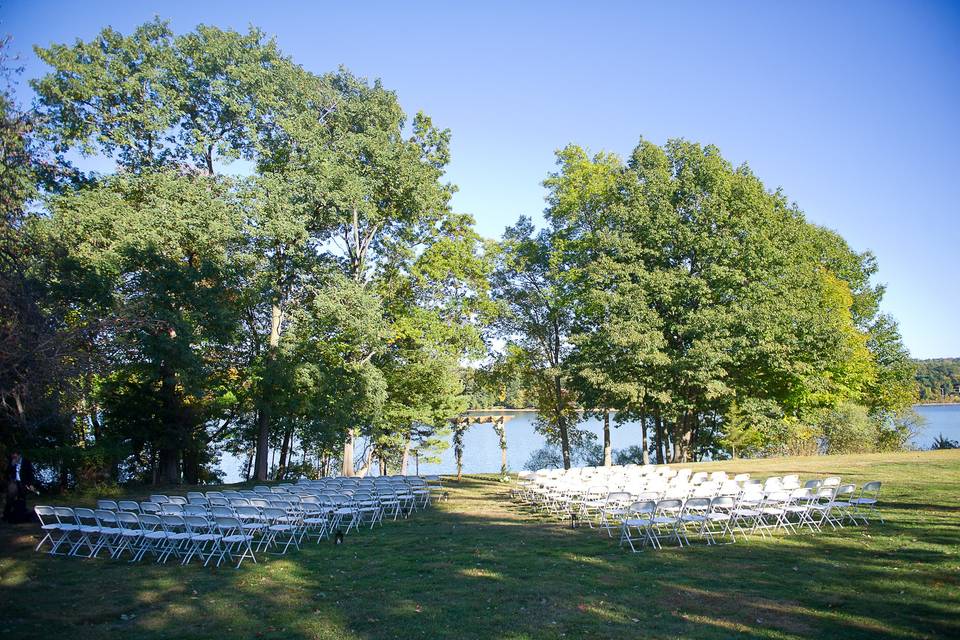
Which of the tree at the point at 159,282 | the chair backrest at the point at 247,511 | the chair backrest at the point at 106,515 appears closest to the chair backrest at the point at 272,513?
the chair backrest at the point at 247,511

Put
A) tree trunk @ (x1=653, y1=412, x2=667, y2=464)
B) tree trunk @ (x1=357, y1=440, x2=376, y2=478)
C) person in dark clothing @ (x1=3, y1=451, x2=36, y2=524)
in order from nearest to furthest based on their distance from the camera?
1. person in dark clothing @ (x1=3, y1=451, x2=36, y2=524)
2. tree trunk @ (x1=357, y1=440, x2=376, y2=478)
3. tree trunk @ (x1=653, y1=412, x2=667, y2=464)

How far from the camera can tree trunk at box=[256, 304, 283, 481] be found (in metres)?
20.4

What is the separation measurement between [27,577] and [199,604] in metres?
2.91

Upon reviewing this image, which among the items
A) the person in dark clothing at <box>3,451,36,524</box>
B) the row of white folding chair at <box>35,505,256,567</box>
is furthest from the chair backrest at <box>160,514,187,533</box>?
the person in dark clothing at <box>3,451,36,524</box>

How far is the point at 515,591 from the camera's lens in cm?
702

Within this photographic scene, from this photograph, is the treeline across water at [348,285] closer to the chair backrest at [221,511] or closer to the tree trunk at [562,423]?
the tree trunk at [562,423]

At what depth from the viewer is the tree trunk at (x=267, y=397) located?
20.4m

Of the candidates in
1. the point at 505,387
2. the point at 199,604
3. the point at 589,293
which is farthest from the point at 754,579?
the point at 505,387

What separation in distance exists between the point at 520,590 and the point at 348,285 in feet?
51.2

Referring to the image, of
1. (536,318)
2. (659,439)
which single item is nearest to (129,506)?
(536,318)

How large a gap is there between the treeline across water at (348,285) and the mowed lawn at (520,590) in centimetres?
524

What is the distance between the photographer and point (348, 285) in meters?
21.2

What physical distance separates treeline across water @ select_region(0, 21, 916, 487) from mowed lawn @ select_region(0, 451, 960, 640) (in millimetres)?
5235

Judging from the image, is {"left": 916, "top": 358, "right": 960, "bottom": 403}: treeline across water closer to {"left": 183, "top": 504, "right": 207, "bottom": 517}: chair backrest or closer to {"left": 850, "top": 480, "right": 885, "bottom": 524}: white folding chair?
{"left": 850, "top": 480, "right": 885, "bottom": 524}: white folding chair
